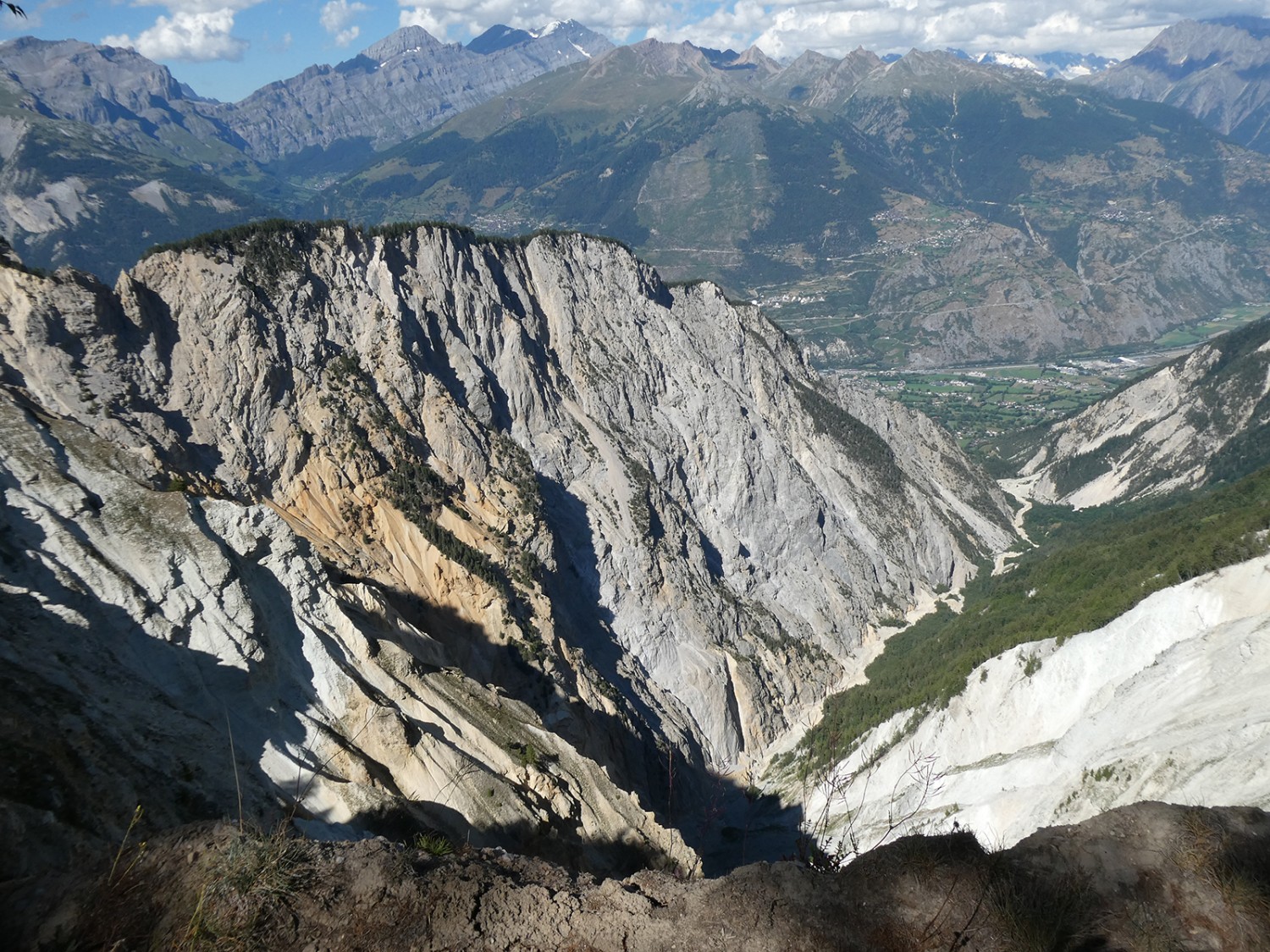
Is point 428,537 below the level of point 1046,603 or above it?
above

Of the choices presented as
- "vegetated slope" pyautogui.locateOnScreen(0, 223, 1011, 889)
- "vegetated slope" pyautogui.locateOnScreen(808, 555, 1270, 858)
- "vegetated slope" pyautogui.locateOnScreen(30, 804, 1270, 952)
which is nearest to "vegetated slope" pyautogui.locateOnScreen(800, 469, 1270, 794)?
"vegetated slope" pyautogui.locateOnScreen(808, 555, 1270, 858)

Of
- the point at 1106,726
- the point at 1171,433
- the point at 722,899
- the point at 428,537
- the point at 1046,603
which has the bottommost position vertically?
the point at 1171,433

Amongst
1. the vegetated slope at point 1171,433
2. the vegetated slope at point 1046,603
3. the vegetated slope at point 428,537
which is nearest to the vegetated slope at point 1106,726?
the vegetated slope at point 1046,603

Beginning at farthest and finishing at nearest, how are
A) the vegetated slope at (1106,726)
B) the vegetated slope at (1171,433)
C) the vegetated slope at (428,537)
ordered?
1. the vegetated slope at (1171,433)
2. the vegetated slope at (1106,726)
3. the vegetated slope at (428,537)

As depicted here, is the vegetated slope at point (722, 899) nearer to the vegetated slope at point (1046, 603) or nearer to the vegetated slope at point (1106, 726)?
the vegetated slope at point (1106, 726)

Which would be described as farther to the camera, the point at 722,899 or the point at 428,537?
the point at 428,537

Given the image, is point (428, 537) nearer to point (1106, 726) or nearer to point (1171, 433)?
point (1106, 726)

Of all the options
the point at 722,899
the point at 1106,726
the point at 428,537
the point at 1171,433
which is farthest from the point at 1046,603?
the point at 1171,433

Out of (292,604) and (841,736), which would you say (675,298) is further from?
(292,604)
